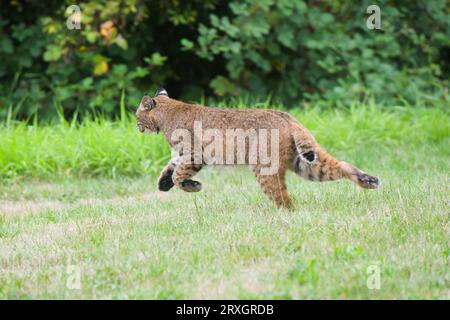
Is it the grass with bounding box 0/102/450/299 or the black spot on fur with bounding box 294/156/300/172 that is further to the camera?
the black spot on fur with bounding box 294/156/300/172

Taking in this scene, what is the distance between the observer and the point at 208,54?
41.7 feet

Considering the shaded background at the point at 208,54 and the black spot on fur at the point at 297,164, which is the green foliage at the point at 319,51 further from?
the black spot on fur at the point at 297,164

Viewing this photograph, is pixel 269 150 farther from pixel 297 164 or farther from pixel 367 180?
pixel 367 180

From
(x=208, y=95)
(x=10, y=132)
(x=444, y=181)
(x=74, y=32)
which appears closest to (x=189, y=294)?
(x=444, y=181)

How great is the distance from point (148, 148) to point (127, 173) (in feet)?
1.66

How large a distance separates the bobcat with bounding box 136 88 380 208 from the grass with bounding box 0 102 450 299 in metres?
0.27

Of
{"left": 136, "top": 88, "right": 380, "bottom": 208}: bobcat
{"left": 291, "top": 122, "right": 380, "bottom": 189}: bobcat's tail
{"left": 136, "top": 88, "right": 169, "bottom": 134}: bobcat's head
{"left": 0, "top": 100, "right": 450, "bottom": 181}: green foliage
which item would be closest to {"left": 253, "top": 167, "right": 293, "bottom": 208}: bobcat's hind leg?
{"left": 136, "top": 88, "right": 380, "bottom": 208}: bobcat

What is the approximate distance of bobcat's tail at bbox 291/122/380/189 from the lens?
6797mm

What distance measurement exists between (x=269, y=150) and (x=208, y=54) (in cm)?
593

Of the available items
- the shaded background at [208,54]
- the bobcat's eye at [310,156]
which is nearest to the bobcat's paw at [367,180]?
the bobcat's eye at [310,156]

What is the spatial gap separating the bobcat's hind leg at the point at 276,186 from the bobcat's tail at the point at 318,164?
22cm

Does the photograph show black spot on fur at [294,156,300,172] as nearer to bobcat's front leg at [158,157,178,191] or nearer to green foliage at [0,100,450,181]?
bobcat's front leg at [158,157,178,191]

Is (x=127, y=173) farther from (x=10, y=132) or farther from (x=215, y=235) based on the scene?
(x=215, y=235)

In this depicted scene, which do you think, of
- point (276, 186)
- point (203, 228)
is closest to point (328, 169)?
point (276, 186)
